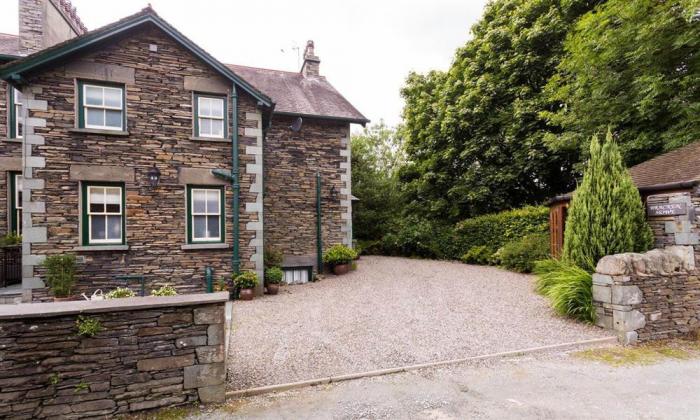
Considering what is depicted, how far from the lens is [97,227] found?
873 cm

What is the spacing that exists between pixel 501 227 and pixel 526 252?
2.52 m

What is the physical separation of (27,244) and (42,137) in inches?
105

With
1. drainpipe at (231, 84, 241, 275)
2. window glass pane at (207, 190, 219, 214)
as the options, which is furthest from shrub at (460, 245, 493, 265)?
window glass pane at (207, 190, 219, 214)

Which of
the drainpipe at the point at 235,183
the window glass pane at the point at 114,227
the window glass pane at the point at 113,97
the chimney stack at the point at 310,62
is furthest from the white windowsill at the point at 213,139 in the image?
the chimney stack at the point at 310,62

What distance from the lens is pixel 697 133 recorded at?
9.07 m

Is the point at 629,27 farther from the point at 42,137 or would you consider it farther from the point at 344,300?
the point at 42,137

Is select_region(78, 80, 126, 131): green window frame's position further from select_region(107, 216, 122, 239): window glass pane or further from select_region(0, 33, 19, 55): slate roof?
select_region(0, 33, 19, 55): slate roof

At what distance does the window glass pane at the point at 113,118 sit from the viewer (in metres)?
8.90

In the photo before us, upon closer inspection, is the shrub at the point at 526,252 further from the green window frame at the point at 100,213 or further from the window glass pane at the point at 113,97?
the window glass pane at the point at 113,97

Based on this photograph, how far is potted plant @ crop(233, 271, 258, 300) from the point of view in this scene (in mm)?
9383

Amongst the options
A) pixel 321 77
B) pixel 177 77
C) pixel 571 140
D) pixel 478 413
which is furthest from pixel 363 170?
pixel 478 413

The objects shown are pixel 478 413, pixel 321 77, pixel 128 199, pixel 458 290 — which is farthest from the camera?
pixel 321 77

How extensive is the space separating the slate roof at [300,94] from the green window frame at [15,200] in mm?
8284

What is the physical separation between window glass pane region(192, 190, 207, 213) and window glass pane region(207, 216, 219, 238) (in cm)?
33
